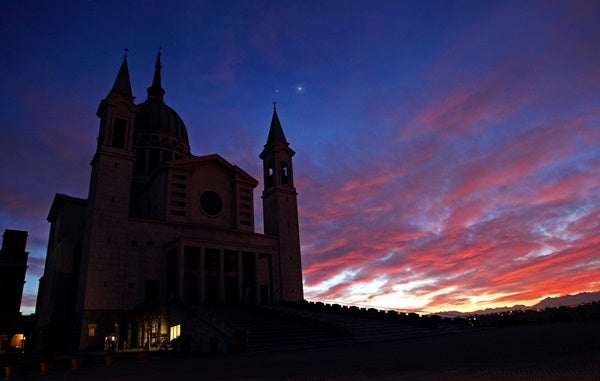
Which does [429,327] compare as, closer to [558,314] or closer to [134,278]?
[558,314]

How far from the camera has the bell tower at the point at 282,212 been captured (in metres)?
47.5

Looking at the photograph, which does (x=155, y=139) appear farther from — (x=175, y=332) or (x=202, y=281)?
(x=175, y=332)

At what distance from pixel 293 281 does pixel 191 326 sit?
2347 centimetres

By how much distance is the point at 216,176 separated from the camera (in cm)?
4838

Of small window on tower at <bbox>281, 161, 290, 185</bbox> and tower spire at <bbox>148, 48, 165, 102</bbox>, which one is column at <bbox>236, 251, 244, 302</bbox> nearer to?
small window on tower at <bbox>281, 161, 290, 185</bbox>

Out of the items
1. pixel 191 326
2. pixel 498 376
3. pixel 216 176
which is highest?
pixel 216 176

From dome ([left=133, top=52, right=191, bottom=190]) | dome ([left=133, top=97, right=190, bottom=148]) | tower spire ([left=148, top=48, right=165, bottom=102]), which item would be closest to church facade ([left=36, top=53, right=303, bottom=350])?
dome ([left=133, top=52, right=191, bottom=190])

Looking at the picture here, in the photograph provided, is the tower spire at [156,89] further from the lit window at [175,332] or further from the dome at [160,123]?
the lit window at [175,332]

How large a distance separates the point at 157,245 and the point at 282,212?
16.1m

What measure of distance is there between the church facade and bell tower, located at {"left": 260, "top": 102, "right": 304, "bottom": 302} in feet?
0.43

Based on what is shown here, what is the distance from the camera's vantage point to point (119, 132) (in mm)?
41438

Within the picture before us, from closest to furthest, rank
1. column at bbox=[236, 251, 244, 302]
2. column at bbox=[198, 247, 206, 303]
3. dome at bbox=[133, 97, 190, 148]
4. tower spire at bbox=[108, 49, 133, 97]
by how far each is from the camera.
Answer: column at bbox=[198, 247, 206, 303]
column at bbox=[236, 251, 244, 302]
tower spire at bbox=[108, 49, 133, 97]
dome at bbox=[133, 97, 190, 148]

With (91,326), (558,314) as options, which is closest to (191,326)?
(91,326)

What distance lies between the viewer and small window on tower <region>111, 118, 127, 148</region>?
40.9 meters
